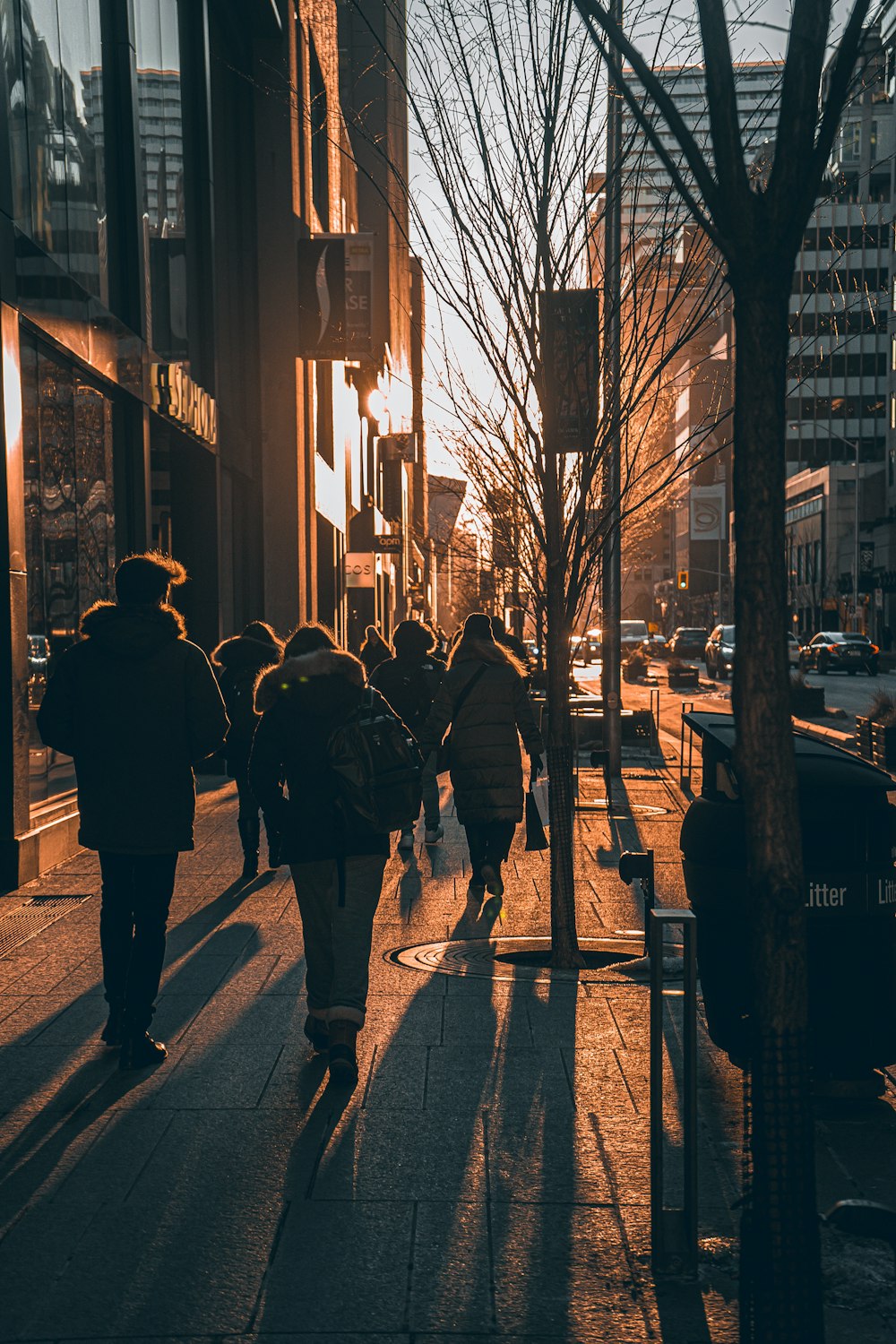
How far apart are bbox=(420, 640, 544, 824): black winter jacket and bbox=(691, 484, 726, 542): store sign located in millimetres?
156183

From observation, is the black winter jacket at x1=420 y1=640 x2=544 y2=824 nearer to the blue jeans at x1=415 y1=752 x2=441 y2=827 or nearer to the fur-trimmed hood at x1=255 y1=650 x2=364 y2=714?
the blue jeans at x1=415 y1=752 x2=441 y2=827

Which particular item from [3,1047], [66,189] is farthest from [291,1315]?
[66,189]

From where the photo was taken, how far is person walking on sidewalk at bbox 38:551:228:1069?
21.0ft

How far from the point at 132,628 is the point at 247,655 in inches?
215

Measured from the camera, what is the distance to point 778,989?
3.63 metres

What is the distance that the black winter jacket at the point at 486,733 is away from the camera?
10.1 m

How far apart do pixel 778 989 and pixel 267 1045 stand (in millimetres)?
3563

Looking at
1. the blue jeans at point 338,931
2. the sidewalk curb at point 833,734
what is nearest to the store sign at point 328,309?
the sidewalk curb at point 833,734

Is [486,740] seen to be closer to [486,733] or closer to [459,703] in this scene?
[486,733]

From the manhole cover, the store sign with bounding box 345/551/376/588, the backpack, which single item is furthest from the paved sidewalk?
the store sign with bounding box 345/551/376/588

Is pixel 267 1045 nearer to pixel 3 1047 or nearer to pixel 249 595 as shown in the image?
pixel 3 1047

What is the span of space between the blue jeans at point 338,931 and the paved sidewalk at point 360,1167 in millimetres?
282

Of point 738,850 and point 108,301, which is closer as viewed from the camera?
point 738,850

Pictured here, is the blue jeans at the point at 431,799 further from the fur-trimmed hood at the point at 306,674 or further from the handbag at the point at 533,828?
the fur-trimmed hood at the point at 306,674
